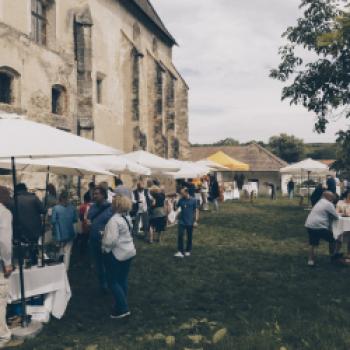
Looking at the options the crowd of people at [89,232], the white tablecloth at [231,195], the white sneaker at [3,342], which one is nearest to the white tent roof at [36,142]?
the crowd of people at [89,232]

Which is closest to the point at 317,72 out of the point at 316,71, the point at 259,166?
the point at 316,71

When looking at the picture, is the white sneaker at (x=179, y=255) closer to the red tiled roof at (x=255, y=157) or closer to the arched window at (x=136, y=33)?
the arched window at (x=136, y=33)

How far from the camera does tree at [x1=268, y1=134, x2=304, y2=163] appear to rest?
2995 inches

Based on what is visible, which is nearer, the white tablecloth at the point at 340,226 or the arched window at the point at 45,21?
the white tablecloth at the point at 340,226

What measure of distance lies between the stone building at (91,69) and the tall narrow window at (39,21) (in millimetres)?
40

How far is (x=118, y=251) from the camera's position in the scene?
657 cm

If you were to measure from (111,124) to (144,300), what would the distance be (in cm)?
1802

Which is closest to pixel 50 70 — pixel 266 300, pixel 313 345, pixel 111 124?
pixel 111 124

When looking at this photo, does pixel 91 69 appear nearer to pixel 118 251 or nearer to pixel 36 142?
pixel 118 251

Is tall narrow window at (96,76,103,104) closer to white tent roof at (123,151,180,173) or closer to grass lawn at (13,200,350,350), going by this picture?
white tent roof at (123,151,180,173)

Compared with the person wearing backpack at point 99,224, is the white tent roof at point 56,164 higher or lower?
higher

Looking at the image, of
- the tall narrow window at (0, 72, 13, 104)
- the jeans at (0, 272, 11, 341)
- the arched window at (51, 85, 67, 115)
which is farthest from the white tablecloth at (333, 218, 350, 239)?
the arched window at (51, 85, 67, 115)

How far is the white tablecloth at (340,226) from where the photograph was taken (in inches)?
419

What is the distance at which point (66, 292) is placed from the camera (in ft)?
22.6
